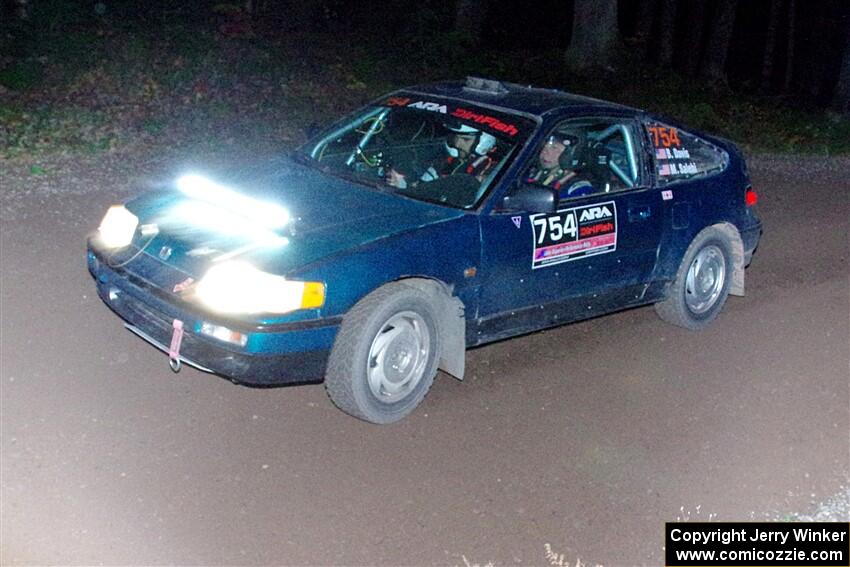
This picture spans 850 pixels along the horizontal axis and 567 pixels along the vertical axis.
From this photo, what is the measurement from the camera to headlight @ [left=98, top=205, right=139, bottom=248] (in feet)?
18.0

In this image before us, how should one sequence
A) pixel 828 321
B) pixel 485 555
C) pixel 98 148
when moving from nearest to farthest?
1. pixel 485 555
2. pixel 828 321
3. pixel 98 148

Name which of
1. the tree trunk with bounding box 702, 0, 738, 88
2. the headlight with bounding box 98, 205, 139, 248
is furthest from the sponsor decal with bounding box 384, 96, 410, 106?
the tree trunk with bounding box 702, 0, 738, 88

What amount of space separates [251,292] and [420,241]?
0.97m

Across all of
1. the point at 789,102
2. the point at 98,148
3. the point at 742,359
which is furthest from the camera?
the point at 789,102

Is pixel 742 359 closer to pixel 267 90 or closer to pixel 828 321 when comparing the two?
pixel 828 321

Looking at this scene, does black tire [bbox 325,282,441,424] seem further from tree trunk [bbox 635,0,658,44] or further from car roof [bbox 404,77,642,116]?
tree trunk [bbox 635,0,658,44]

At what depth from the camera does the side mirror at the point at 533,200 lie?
5.53 meters

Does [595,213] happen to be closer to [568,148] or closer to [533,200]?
[568,148]

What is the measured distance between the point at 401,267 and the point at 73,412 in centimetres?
182

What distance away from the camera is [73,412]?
5129mm

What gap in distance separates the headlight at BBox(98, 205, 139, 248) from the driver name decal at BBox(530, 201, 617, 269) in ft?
7.29

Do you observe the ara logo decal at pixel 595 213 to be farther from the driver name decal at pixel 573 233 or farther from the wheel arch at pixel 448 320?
the wheel arch at pixel 448 320

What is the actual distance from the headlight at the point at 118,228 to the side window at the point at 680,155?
3336mm

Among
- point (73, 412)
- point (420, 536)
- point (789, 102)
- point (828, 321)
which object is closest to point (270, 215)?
point (73, 412)
